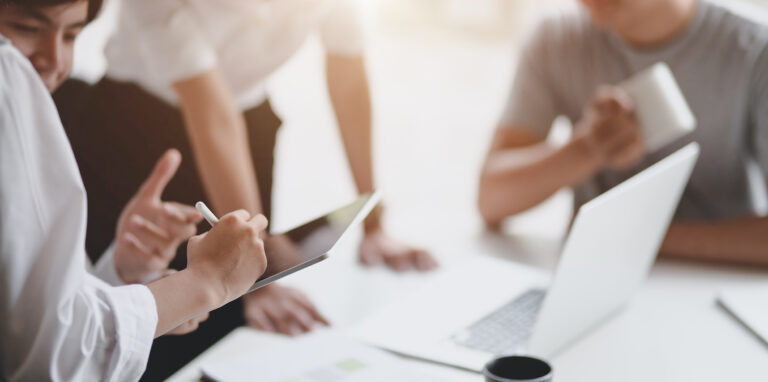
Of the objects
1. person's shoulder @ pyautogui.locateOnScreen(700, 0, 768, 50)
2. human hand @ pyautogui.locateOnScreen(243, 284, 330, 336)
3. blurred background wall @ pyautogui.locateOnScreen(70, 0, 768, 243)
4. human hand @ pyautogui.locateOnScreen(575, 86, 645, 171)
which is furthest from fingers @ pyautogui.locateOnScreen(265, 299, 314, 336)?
person's shoulder @ pyautogui.locateOnScreen(700, 0, 768, 50)

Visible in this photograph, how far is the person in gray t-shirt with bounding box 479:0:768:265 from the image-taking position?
52.5 inches

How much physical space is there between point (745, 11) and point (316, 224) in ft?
3.61

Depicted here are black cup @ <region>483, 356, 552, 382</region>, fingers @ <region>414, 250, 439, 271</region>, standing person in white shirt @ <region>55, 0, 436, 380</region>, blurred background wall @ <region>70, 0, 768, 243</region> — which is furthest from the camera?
fingers @ <region>414, 250, 439, 271</region>

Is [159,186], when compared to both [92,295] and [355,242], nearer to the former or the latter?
[92,295]

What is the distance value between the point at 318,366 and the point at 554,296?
319mm

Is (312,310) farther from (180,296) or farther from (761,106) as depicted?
(761,106)

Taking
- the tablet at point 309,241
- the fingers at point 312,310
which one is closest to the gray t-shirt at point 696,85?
the fingers at point 312,310

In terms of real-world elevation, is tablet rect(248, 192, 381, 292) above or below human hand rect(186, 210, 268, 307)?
below

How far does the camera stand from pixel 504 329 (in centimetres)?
107

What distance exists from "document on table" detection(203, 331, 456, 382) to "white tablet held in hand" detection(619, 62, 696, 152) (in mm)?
614

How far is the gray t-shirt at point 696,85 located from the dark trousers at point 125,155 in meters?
0.84

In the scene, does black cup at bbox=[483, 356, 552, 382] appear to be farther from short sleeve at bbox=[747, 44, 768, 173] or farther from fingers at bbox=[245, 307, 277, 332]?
short sleeve at bbox=[747, 44, 768, 173]

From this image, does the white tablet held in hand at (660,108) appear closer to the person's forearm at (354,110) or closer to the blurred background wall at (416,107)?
the blurred background wall at (416,107)

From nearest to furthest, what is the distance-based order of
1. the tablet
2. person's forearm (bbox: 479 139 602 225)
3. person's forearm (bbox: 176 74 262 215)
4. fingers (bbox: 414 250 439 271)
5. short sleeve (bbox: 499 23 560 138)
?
the tablet, person's forearm (bbox: 176 74 262 215), fingers (bbox: 414 250 439 271), person's forearm (bbox: 479 139 602 225), short sleeve (bbox: 499 23 560 138)
